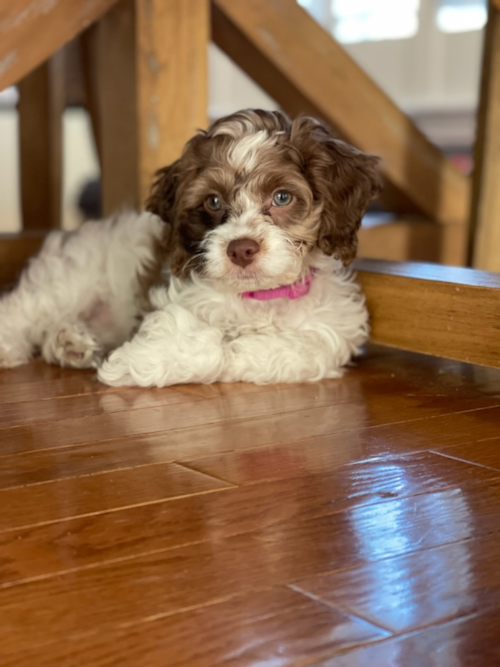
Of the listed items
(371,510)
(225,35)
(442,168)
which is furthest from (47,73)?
(371,510)

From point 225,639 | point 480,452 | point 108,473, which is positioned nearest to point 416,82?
point 480,452

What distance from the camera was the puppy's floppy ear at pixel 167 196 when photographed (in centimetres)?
300

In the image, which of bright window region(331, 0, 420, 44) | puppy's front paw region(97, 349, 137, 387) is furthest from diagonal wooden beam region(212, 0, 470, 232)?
bright window region(331, 0, 420, 44)

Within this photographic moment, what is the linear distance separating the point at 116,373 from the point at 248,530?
1.30 m

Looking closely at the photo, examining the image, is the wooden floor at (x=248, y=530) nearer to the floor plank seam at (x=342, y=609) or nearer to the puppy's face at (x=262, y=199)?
the floor plank seam at (x=342, y=609)

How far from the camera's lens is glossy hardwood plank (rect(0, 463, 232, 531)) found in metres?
1.77

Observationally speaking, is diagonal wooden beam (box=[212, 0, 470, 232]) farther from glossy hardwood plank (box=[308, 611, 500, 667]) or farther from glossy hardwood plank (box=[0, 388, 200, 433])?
glossy hardwood plank (box=[308, 611, 500, 667])

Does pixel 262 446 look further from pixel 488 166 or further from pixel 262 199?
pixel 488 166

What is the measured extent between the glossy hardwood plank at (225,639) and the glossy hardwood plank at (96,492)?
0.47 metres

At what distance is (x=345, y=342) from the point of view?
3.16 metres

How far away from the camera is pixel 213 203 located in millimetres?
2879

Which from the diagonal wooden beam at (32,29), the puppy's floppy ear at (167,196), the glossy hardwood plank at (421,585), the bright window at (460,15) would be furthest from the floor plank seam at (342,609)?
the bright window at (460,15)

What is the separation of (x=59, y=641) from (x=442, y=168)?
4.31m

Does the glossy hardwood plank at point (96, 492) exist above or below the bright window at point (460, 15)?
below
